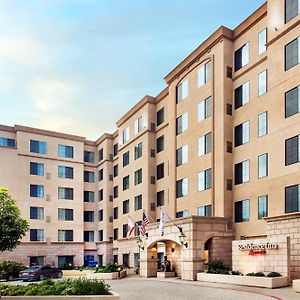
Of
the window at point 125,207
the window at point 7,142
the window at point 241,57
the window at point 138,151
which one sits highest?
the window at point 241,57

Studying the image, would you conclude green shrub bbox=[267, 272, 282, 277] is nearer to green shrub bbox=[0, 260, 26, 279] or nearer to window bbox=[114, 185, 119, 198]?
green shrub bbox=[0, 260, 26, 279]

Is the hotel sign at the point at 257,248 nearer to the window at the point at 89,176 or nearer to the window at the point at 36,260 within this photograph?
the window at the point at 36,260

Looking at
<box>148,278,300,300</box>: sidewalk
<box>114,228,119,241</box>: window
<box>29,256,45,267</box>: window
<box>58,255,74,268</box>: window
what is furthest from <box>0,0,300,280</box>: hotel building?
<box>148,278,300,300</box>: sidewalk

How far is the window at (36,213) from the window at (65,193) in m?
3.22

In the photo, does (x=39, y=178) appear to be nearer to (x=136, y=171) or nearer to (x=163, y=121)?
(x=136, y=171)

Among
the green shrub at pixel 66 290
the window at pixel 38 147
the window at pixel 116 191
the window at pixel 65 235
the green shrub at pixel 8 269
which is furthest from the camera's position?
the window at pixel 65 235

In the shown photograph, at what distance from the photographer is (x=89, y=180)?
2648 inches

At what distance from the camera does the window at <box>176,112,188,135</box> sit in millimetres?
41844

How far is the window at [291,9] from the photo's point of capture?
2894 cm

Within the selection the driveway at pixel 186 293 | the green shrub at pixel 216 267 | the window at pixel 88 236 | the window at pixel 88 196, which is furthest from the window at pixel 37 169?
the driveway at pixel 186 293

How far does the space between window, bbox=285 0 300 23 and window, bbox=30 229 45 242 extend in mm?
43408

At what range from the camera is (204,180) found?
3794cm

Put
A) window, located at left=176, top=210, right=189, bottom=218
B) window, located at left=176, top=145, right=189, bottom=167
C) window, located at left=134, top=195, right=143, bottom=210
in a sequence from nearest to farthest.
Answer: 1. window, located at left=176, top=210, right=189, bottom=218
2. window, located at left=176, top=145, right=189, bottom=167
3. window, located at left=134, top=195, right=143, bottom=210

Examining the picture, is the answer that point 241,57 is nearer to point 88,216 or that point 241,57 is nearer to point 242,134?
point 242,134
